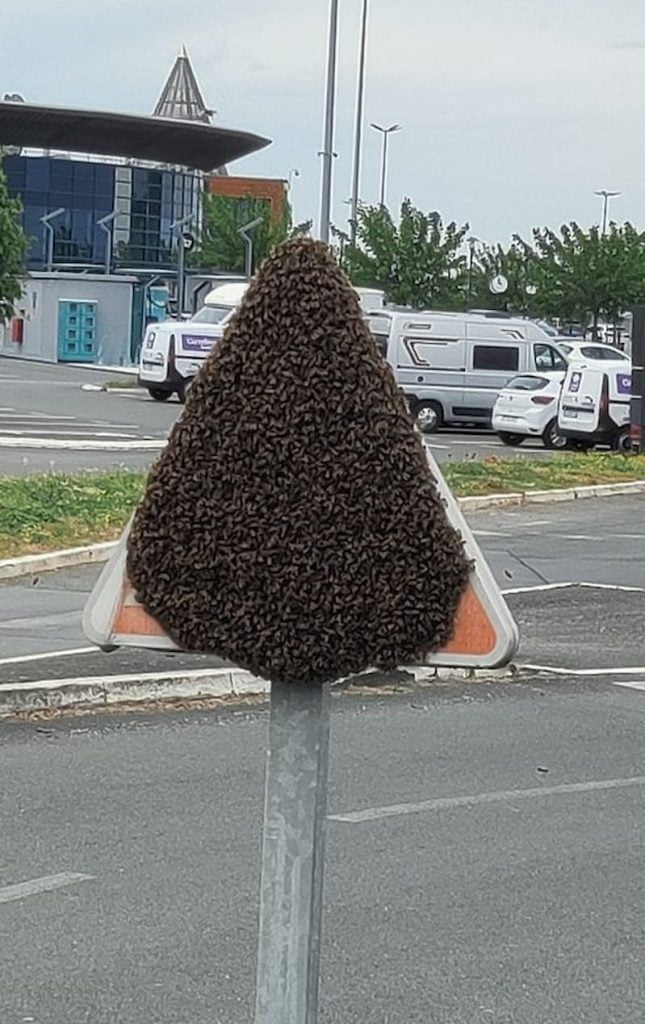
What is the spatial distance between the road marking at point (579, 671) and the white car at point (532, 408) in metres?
22.6

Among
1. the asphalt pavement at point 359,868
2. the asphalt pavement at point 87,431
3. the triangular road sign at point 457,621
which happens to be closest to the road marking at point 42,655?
the asphalt pavement at point 359,868

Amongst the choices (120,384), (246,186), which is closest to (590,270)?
(120,384)

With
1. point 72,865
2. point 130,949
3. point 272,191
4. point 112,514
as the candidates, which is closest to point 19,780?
point 72,865

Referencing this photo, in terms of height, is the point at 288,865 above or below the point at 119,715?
above

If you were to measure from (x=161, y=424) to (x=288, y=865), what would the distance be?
3324 cm

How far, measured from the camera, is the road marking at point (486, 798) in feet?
25.6

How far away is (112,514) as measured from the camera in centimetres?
1844

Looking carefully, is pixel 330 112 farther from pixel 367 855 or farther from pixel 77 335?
pixel 367 855

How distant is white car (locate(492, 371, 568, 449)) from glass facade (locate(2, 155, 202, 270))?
55.3 m

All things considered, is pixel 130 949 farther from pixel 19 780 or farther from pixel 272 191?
pixel 272 191

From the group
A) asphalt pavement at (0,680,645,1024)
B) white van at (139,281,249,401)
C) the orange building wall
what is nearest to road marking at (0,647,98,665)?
asphalt pavement at (0,680,645,1024)

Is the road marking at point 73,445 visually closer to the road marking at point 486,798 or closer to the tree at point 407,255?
the road marking at point 486,798

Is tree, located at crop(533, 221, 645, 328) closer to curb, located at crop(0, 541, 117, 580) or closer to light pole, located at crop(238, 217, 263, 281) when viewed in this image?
light pole, located at crop(238, 217, 263, 281)

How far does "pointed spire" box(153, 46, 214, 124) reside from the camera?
11069cm
